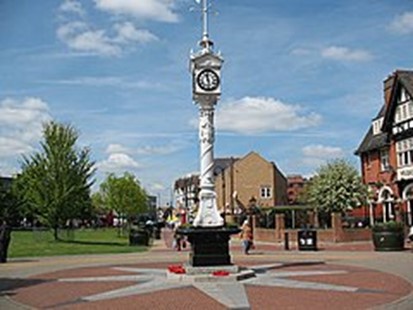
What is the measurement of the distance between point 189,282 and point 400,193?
28.6 meters

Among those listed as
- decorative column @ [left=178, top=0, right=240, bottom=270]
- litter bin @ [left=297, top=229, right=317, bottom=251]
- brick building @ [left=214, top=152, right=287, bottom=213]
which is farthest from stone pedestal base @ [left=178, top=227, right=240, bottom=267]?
brick building @ [left=214, top=152, right=287, bottom=213]

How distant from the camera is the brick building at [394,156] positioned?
134 feet

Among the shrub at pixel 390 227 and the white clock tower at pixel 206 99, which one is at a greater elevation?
the white clock tower at pixel 206 99

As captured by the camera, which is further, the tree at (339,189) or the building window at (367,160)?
the building window at (367,160)

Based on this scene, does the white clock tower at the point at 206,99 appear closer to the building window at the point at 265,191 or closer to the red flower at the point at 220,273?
the red flower at the point at 220,273

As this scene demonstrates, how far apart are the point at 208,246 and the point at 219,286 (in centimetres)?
228

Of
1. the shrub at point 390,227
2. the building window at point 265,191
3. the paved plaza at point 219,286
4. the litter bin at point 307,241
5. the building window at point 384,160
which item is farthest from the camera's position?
the building window at point 265,191

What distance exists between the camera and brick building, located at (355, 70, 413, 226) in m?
40.8

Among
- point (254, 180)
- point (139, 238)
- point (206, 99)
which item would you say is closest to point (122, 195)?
point (254, 180)

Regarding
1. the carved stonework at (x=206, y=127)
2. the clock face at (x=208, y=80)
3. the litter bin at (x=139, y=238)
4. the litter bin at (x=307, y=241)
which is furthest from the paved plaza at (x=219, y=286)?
the litter bin at (x=139, y=238)

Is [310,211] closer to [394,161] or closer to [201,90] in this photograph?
[394,161]

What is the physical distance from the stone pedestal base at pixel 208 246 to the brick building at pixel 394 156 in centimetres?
2291

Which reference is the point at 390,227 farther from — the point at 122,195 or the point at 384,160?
the point at 122,195

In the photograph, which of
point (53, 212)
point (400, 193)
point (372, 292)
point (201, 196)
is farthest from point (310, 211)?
point (372, 292)
